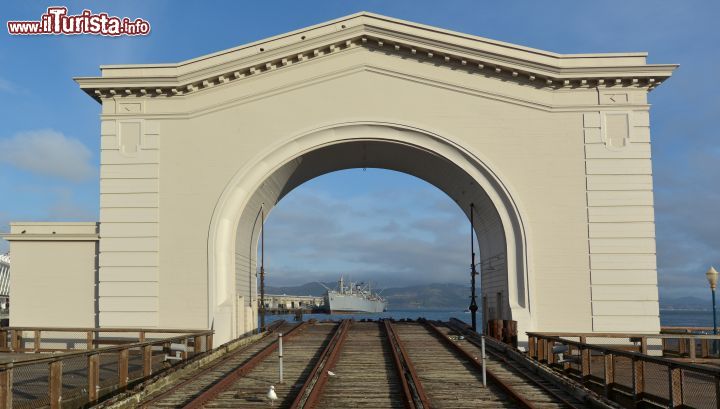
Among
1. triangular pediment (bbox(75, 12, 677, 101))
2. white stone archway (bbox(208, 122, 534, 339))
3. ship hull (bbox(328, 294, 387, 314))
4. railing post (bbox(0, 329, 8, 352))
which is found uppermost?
triangular pediment (bbox(75, 12, 677, 101))

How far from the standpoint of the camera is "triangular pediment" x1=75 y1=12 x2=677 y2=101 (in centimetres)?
2614

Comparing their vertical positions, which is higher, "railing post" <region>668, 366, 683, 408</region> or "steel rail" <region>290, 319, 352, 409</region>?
"railing post" <region>668, 366, 683, 408</region>

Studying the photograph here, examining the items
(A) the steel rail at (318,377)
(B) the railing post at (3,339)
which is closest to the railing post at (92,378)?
(A) the steel rail at (318,377)

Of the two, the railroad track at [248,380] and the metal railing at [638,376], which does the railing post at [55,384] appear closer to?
the railroad track at [248,380]

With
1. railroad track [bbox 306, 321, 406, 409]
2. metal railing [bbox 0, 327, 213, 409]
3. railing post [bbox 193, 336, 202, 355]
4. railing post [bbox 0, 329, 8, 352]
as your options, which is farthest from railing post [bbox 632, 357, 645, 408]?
railing post [bbox 0, 329, 8, 352]

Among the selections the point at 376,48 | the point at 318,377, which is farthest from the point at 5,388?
the point at 376,48

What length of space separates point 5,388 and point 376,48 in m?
18.8

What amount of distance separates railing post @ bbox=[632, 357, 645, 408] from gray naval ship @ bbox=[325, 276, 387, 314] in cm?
14192

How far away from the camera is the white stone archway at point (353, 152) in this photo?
85.4ft

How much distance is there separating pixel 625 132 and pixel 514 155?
3.97 meters

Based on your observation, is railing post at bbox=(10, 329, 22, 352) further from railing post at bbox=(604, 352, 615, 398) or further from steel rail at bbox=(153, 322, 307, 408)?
railing post at bbox=(604, 352, 615, 398)

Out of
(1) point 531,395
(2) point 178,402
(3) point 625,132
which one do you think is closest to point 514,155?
(3) point 625,132

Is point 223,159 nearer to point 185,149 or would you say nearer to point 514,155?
point 185,149

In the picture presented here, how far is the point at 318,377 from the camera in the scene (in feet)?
54.2
